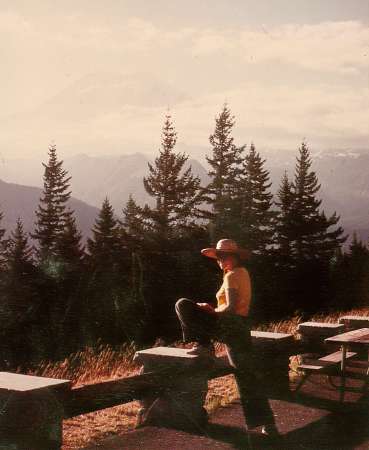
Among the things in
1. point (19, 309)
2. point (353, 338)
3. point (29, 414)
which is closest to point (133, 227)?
point (19, 309)

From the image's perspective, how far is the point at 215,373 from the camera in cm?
657

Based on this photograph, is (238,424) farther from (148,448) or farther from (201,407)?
(148,448)

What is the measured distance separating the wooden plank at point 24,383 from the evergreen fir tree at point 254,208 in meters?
42.2

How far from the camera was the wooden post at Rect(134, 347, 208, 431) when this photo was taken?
655cm

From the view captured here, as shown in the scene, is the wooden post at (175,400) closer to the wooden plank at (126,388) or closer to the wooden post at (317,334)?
the wooden plank at (126,388)

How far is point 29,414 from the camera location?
4719mm

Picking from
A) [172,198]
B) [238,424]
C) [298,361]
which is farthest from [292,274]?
[238,424]

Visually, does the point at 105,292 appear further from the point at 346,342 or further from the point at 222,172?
the point at 346,342

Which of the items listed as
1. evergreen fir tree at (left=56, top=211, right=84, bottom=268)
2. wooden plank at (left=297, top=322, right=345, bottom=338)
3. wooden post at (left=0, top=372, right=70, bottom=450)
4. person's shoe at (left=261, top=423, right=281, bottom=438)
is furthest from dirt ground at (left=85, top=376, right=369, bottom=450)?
evergreen fir tree at (left=56, top=211, right=84, bottom=268)

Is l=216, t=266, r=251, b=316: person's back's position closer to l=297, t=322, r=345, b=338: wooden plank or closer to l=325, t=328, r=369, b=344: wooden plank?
l=325, t=328, r=369, b=344: wooden plank

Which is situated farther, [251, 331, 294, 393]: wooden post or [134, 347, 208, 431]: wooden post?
[251, 331, 294, 393]: wooden post

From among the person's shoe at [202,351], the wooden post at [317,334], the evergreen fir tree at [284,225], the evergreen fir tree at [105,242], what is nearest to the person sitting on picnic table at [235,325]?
the person's shoe at [202,351]

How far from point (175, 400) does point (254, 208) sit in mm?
46828

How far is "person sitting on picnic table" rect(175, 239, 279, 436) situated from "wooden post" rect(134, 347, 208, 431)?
0.36m
